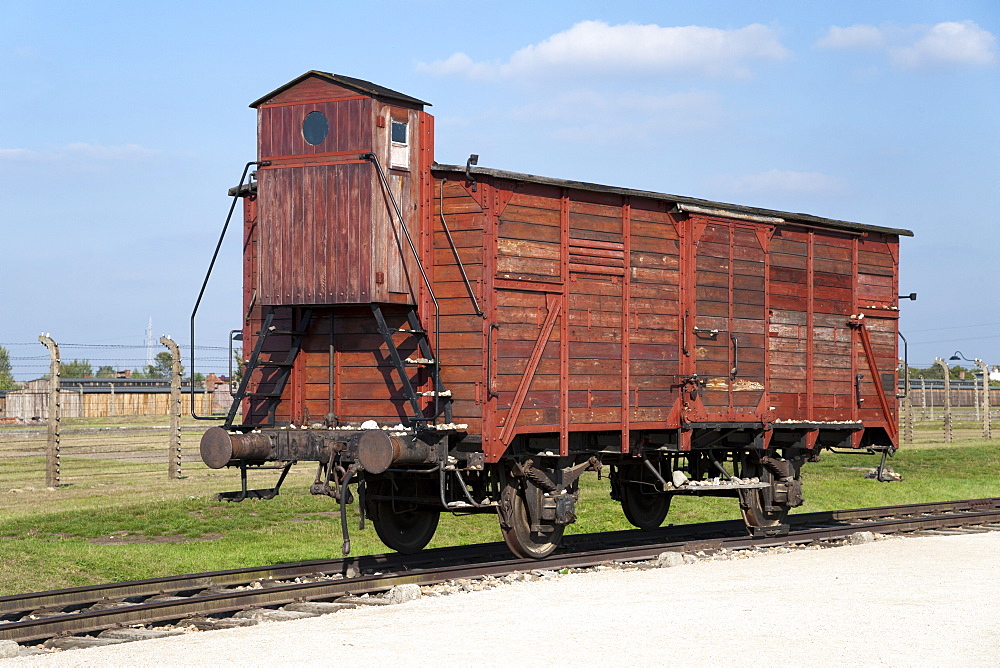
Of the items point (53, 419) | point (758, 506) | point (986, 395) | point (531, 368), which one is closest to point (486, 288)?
point (531, 368)

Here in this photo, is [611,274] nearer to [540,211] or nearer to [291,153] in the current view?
[540,211]

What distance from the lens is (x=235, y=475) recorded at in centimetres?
2480

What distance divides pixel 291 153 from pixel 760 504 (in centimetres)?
818

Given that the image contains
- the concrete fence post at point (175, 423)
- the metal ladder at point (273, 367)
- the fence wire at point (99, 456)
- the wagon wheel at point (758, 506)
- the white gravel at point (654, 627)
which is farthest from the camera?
the fence wire at point (99, 456)

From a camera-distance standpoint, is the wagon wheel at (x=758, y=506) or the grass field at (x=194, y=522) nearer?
the grass field at (x=194, y=522)

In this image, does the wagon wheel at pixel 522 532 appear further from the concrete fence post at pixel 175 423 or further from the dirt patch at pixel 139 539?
the concrete fence post at pixel 175 423

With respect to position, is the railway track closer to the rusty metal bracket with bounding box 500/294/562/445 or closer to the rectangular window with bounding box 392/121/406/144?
the rusty metal bracket with bounding box 500/294/562/445

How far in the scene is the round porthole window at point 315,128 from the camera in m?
12.8

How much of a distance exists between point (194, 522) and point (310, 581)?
5563 mm

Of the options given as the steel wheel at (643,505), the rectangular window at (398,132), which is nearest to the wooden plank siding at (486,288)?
the rectangular window at (398,132)

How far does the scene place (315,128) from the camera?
12.9 meters

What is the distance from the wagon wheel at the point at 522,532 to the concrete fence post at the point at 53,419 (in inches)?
469

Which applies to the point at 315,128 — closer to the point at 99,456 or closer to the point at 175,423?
the point at 175,423

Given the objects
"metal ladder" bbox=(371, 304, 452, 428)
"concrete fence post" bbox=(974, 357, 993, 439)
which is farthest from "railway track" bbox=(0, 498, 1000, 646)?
"concrete fence post" bbox=(974, 357, 993, 439)
